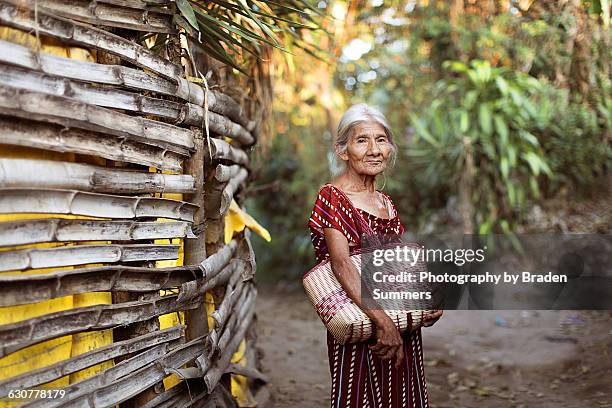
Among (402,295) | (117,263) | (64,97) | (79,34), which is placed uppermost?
(79,34)

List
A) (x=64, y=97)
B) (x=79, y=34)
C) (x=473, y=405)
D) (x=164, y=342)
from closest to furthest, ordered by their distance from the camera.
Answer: (x=64, y=97) < (x=79, y=34) < (x=164, y=342) < (x=473, y=405)

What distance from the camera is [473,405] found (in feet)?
13.0

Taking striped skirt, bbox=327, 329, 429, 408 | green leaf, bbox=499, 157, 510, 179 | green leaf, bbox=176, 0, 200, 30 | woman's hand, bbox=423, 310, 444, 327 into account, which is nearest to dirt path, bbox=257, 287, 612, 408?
green leaf, bbox=499, 157, 510, 179

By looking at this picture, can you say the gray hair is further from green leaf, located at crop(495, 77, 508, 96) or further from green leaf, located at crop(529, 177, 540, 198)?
green leaf, located at crop(529, 177, 540, 198)

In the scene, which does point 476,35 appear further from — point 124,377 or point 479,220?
point 124,377

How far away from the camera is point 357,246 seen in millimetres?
2252

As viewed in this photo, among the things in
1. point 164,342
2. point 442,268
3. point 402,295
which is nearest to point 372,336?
point 402,295

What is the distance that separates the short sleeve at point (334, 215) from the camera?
2.23 m

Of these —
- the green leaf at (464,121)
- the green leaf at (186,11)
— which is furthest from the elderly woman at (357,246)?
the green leaf at (464,121)

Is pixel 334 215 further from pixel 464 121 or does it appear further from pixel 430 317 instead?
pixel 464 121

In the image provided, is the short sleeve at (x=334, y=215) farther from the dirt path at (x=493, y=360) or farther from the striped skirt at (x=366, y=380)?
the dirt path at (x=493, y=360)

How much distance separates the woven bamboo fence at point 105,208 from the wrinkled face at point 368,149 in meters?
0.62

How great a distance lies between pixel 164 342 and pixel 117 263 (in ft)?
1.26

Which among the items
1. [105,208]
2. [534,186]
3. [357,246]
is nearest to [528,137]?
[534,186]
